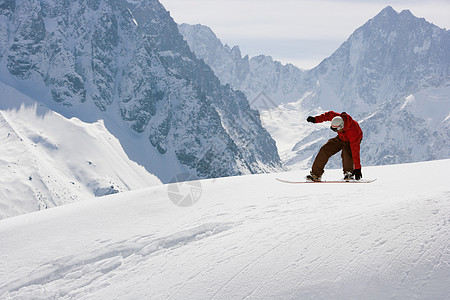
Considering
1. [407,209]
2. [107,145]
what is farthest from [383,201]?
[107,145]

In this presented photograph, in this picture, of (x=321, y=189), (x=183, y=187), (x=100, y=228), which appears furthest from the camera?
(x=183, y=187)

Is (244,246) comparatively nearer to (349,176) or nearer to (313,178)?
(313,178)

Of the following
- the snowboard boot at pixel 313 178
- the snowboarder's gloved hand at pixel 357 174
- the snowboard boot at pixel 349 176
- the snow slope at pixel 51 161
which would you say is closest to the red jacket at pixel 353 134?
the snowboarder's gloved hand at pixel 357 174

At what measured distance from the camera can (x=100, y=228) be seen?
30.0 feet

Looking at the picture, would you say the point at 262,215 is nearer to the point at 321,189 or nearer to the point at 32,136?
the point at 321,189

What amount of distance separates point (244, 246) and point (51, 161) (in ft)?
543

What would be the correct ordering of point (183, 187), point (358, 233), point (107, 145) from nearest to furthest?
point (358, 233) → point (183, 187) → point (107, 145)

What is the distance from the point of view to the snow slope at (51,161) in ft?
431

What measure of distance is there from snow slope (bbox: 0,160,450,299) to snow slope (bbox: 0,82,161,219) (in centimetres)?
12206

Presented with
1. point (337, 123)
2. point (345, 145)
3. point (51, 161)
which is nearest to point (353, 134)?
point (345, 145)

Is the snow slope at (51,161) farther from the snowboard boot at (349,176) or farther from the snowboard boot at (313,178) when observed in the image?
the snowboard boot at (349,176)

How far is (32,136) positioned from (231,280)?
17998cm

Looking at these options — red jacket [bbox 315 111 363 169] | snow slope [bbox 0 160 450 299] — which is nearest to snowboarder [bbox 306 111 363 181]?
red jacket [bbox 315 111 363 169]

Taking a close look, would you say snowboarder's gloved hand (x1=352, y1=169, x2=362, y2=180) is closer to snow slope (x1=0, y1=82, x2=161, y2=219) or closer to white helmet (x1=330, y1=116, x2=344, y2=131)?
white helmet (x1=330, y1=116, x2=344, y2=131)
